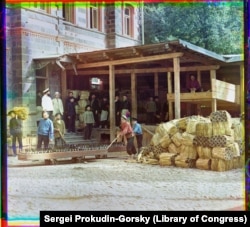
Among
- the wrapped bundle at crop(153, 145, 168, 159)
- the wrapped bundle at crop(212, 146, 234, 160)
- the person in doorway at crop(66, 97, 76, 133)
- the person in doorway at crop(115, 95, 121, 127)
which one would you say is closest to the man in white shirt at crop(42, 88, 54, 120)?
the person in doorway at crop(66, 97, 76, 133)

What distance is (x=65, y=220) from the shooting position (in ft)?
9.28

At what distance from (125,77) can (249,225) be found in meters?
1.55

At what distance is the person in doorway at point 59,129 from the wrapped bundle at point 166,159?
84 cm

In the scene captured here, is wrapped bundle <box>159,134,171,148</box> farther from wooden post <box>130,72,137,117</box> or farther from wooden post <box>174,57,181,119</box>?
wooden post <box>130,72,137,117</box>

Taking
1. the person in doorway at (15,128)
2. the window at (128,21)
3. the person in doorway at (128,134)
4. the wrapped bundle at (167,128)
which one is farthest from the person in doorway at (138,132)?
the person in doorway at (15,128)

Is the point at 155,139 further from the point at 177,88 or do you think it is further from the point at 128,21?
the point at 128,21

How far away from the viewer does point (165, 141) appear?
3291 millimetres

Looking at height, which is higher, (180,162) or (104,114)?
(104,114)

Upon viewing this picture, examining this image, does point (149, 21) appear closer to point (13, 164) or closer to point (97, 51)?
point (97, 51)

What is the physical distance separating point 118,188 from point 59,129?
707mm

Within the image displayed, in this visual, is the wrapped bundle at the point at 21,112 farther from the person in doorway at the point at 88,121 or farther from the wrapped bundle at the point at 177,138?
the wrapped bundle at the point at 177,138

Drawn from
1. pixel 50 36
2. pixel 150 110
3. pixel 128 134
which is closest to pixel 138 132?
pixel 128 134

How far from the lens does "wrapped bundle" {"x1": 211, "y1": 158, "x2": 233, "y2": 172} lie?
3064 millimetres

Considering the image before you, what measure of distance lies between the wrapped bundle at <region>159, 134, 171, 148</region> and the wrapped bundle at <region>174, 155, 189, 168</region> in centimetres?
15
